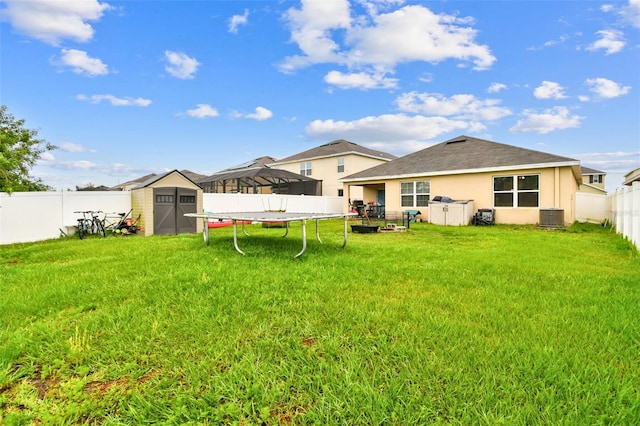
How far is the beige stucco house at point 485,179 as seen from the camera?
1330cm

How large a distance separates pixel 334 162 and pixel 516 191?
15938 millimetres

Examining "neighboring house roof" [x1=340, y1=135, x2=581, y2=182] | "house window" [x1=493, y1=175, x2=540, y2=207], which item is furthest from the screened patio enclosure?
"house window" [x1=493, y1=175, x2=540, y2=207]

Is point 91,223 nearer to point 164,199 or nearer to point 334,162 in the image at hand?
point 164,199

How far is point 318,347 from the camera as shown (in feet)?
8.29

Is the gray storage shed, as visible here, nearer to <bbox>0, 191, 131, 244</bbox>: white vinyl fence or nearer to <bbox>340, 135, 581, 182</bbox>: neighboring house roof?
<bbox>0, 191, 131, 244</bbox>: white vinyl fence

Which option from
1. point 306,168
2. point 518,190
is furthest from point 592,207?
point 306,168

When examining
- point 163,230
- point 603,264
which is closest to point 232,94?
point 163,230

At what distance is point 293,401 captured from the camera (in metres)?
1.96

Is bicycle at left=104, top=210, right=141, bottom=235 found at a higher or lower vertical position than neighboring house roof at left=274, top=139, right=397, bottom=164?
lower

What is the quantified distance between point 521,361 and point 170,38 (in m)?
13.9

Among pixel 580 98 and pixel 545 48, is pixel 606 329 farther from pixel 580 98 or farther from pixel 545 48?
pixel 580 98

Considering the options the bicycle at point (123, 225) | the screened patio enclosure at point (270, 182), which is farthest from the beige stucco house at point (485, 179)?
the bicycle at point (123, 225)

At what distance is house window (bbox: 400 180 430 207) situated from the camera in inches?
677

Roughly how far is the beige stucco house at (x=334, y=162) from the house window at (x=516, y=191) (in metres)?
12.3
